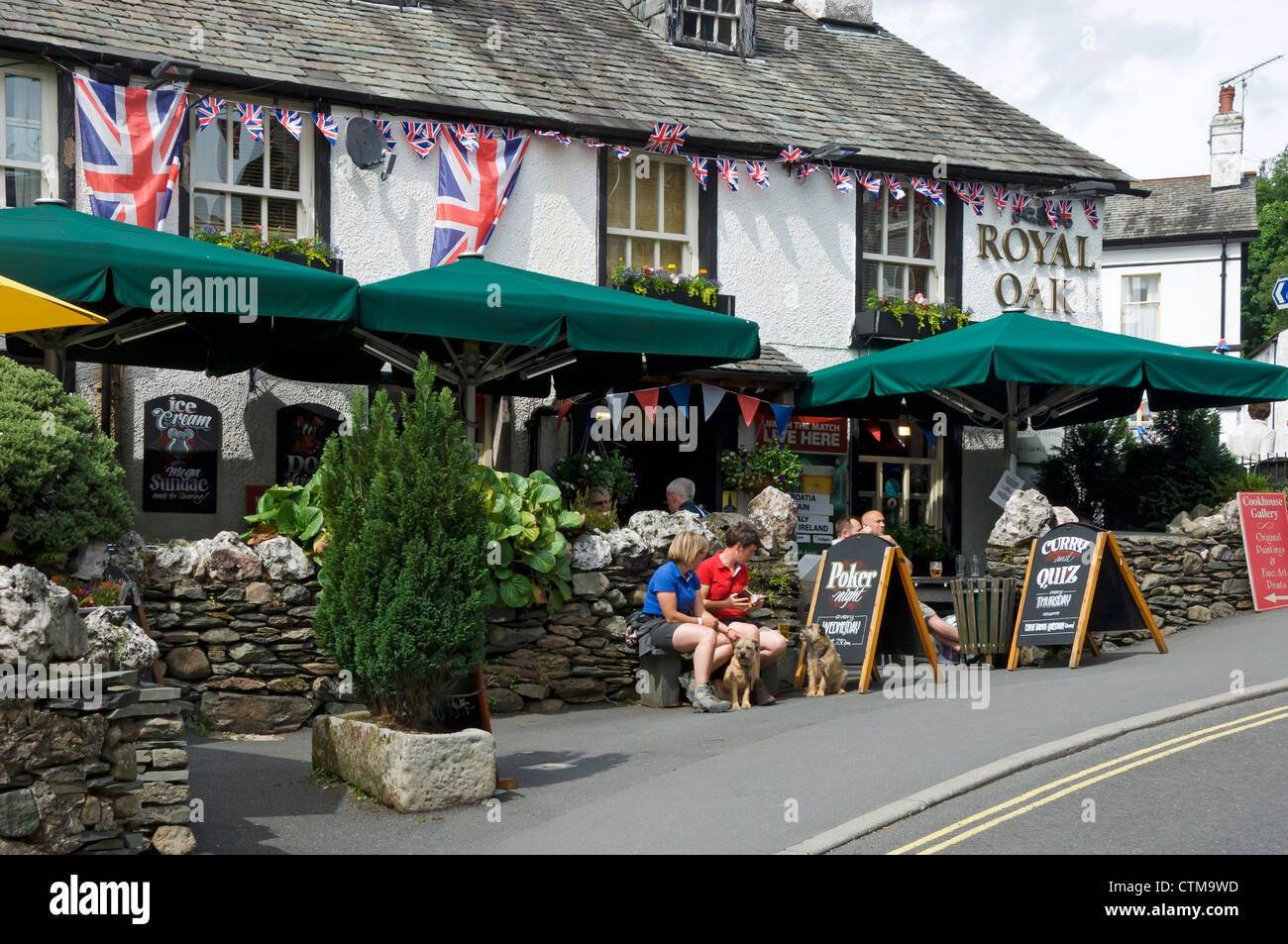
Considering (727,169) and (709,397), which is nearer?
(709,397)

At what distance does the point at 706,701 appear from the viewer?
1063cm

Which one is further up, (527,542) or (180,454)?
(180,454)

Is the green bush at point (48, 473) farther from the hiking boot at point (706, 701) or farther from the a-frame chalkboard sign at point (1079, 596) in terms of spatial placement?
the a-frame chalkboard sign at point (1079, 596)

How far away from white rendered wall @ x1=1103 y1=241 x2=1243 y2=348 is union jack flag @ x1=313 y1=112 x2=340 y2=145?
2625cm

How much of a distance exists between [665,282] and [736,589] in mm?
6003

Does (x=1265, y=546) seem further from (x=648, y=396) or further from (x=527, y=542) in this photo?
(x=527, y=542)

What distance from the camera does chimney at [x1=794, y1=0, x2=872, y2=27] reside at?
2241 cm

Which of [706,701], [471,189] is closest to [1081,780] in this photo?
[706,701]

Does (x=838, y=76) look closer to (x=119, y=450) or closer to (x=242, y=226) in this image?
(x=242, y=226)

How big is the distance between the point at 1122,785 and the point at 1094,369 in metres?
6.82

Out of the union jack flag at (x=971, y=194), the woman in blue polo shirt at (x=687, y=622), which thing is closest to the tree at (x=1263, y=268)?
the union jack flag at (x=971, y=194)

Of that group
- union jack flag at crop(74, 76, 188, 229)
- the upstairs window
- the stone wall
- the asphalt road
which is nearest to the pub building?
the upstairs window

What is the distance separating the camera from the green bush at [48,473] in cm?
833
